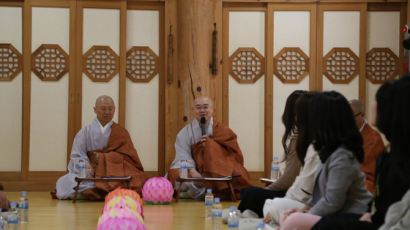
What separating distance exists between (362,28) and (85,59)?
3.40 meters

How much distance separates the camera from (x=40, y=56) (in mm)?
7086

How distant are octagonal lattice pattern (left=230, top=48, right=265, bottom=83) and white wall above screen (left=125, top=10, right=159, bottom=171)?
3.18 ft

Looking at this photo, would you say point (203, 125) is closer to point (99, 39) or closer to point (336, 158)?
point (99, 39)

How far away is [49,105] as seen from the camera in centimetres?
709

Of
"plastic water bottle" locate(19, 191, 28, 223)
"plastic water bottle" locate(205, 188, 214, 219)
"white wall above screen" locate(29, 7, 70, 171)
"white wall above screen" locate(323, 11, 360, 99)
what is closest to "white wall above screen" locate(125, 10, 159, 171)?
"white wall above screen" locate(29, 7, 70, 171)

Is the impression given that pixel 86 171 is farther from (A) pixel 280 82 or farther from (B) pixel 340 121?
(B) pixel 340 121

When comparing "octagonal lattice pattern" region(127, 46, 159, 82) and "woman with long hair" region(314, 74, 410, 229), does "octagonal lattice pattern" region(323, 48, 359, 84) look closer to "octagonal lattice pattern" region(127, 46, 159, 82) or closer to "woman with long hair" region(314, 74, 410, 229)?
"octagonal lattice pattern" region(127, 46, 159, 82)

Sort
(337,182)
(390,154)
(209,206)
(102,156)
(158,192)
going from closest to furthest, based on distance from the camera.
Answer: (390,154), (337,182), (209,206), (158,192), (102,156)

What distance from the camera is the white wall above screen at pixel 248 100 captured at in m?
7.25

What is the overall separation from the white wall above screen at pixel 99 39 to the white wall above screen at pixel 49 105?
23cm

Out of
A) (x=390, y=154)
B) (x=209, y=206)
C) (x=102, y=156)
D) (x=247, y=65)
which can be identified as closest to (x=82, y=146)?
(x=102, y=156)

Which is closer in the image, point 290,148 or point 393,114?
point 393,114

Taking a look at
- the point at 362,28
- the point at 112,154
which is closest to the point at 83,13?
the point at 112,154

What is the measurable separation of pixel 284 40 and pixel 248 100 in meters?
0.86
